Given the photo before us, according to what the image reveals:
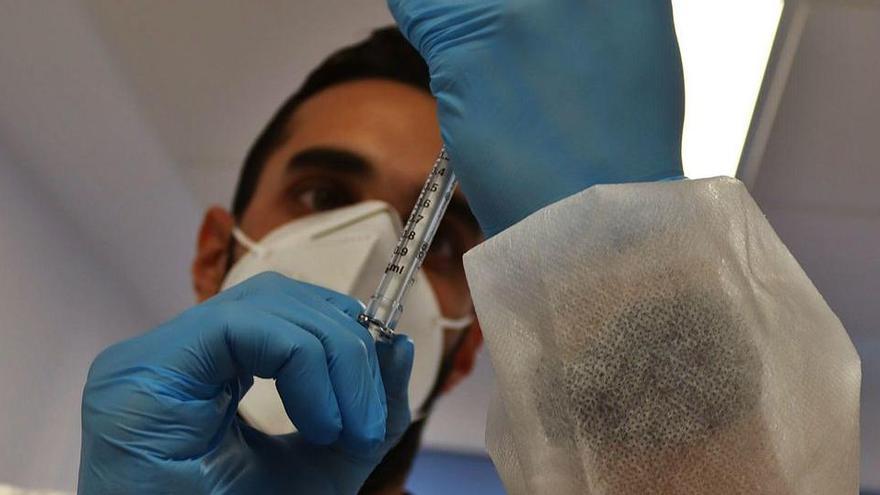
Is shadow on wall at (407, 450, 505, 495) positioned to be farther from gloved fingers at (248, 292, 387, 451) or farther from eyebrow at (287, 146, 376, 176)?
gloved fingers at (248, 292, 387, 451)

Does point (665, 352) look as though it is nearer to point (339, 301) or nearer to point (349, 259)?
point (339, 301)

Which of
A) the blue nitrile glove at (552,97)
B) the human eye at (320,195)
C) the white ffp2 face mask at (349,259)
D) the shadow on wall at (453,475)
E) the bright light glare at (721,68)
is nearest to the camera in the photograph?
the blue nitrile glove at (552,97)

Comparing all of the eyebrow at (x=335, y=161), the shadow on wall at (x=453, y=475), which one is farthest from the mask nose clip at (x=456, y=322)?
the shadow on wall at (x=453, y=475)

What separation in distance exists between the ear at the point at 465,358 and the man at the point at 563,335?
2.88ft

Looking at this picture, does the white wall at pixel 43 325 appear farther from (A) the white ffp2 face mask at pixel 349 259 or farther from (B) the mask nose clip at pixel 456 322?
(B) the mask nose clip at pixel 456 322

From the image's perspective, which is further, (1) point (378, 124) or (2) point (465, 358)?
(2) point (465, 358)

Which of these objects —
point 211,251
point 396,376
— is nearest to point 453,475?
point 211,251

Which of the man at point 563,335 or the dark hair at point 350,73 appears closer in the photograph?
the man at point 563,335

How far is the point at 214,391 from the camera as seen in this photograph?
678 mm

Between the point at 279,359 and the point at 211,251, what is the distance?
104 centimetres

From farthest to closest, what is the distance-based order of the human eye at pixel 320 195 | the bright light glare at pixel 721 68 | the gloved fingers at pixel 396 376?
1. the human eye at pixel 320 195
2. the bright light glare at pixel 721 68
3. the gloved fingers at pixel 396 376

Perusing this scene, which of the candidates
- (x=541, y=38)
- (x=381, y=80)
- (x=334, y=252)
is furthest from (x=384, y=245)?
(x=541, y=38)

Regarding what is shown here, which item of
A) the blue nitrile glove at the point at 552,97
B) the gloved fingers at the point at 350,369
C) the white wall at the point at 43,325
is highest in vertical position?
the blue nitrile glove at the point at 552,97

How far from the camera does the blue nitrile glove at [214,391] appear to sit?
0.65 metres
